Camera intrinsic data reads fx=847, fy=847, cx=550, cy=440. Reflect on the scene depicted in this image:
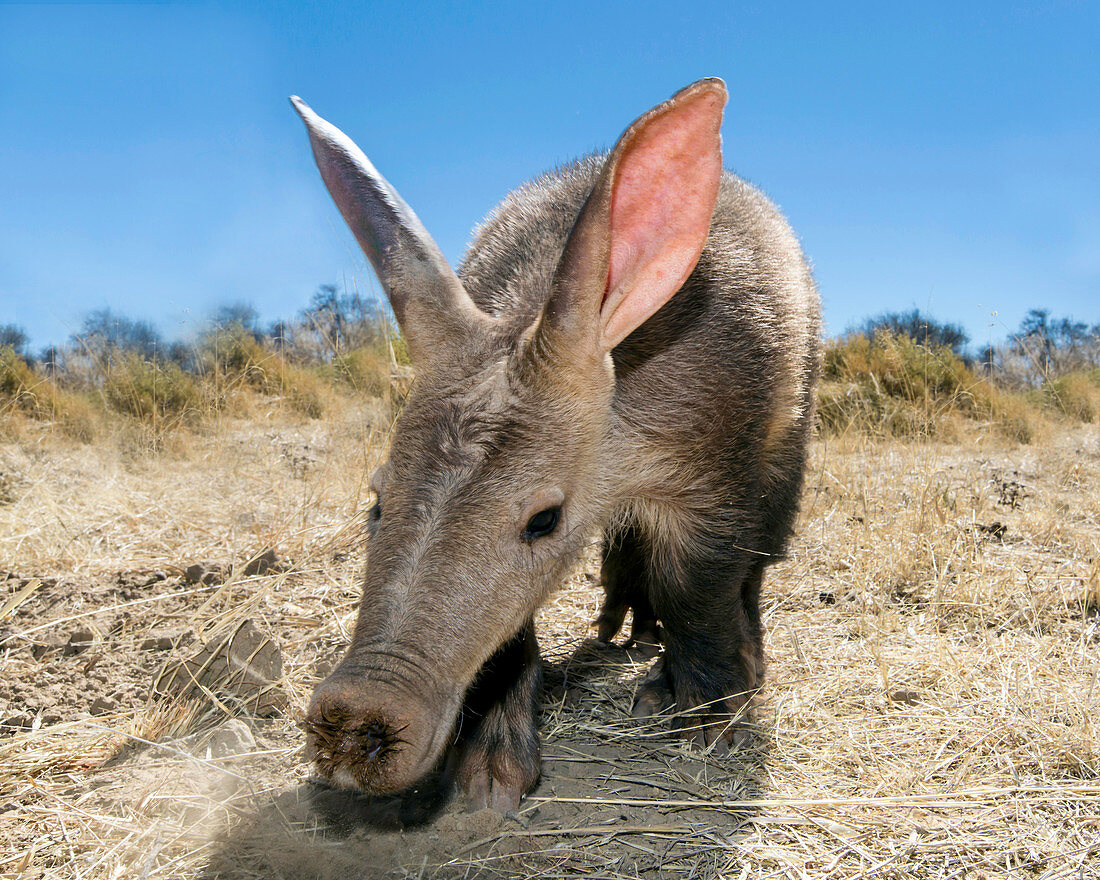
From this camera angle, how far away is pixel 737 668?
3.47 meters

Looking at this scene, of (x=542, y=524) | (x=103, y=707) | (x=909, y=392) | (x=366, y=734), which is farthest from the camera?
(x=909, y=392)

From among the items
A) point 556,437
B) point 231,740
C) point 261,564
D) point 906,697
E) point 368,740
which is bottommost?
point 231,740

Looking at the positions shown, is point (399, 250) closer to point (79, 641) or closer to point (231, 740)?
point (231, 740)

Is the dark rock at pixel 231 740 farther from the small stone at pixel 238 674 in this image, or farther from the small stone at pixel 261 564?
the small stone at pixel 261 564

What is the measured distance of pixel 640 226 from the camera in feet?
8.61

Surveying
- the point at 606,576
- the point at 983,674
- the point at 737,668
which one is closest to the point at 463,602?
the point at 737,668

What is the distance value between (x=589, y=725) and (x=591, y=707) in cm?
18

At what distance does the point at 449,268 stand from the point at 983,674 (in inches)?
118

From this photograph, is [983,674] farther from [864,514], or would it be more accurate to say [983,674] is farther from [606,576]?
[864,514]

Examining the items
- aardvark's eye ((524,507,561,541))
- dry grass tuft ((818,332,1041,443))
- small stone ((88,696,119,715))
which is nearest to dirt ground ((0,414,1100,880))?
small stone ((88,696,119,715))

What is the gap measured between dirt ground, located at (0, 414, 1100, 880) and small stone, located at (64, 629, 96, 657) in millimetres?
10

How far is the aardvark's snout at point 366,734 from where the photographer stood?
6.78 feet

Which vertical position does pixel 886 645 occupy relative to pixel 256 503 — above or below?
below

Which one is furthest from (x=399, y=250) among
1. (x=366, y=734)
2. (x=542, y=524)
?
(x=366, y=734)
